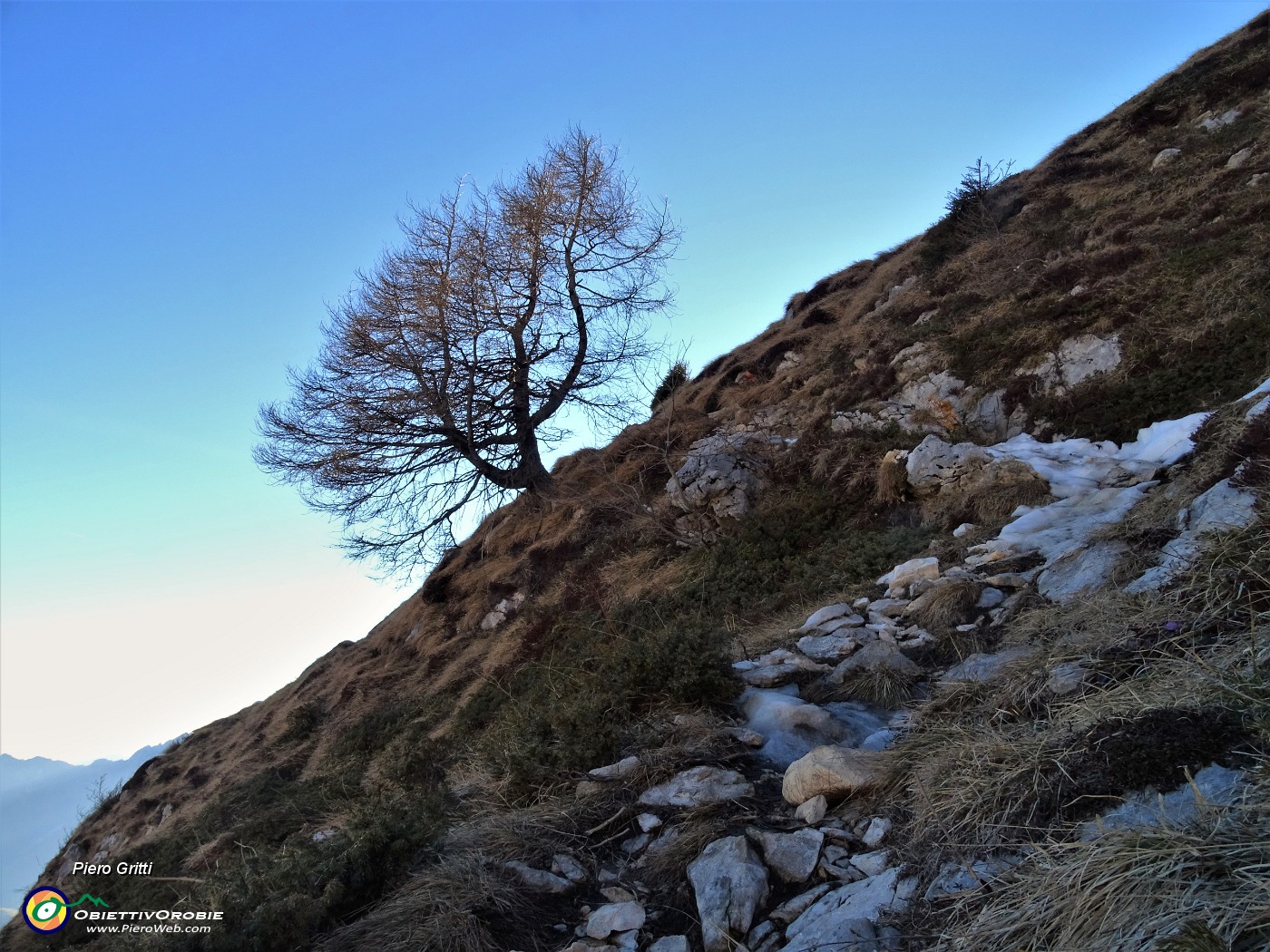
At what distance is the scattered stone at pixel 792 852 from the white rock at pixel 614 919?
1.88ft

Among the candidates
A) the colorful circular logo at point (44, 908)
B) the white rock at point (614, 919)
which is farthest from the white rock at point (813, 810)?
the colorful circular logo at point (44, 908)

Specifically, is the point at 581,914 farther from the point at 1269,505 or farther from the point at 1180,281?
the point at 1180,281

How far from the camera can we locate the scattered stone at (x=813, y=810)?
3.45 m

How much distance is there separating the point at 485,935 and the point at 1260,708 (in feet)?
9.46

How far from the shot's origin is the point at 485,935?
309 cm

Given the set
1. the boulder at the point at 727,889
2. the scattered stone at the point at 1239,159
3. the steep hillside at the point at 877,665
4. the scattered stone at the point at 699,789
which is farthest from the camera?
the scattered stone at the point at 1239,159

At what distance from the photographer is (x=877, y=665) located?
17.6 ft

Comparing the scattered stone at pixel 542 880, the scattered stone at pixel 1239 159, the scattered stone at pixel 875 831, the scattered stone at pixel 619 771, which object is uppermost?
the scattered stone at pixel 1239 159

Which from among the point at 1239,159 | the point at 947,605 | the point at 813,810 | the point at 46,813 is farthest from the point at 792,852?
the point at 46,813

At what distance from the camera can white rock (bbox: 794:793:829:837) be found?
3.45 metres

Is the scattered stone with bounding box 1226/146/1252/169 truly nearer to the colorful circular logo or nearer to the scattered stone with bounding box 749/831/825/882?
the scattered stone with bounding box 749/831/825/882

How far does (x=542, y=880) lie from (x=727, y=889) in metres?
0.91

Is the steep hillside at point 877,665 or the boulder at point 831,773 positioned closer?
the steep hillside at point 877,665

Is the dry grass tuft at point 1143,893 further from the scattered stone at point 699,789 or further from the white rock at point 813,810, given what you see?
the scattered stone at point 699,789
